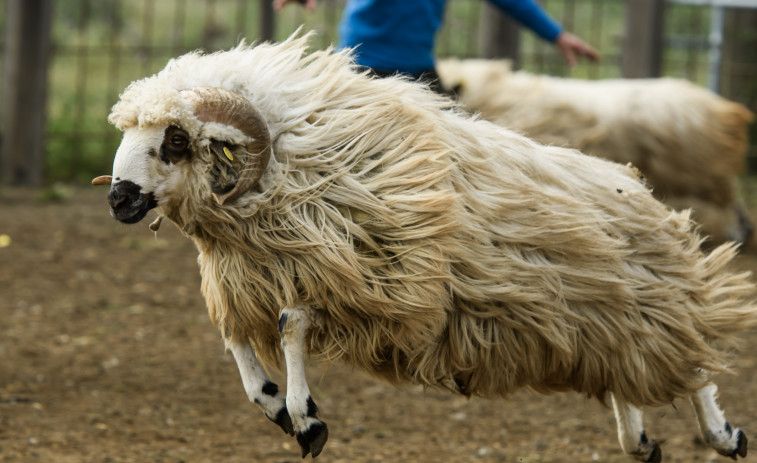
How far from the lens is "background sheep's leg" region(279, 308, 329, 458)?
3.10 m

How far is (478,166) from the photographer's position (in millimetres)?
3312

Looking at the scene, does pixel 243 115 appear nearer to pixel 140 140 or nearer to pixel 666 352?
pixel 140 140

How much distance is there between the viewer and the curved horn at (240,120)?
3084 mm

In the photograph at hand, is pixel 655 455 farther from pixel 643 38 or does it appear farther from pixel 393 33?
pixel 643 38

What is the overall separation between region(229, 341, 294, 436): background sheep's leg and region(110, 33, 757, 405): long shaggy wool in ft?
0.22

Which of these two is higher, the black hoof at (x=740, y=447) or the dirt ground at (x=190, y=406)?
the black hoof at (x=740, y=447)

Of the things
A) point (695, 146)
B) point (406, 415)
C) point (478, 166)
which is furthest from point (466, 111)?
point (695, 146)

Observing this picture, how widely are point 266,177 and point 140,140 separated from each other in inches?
15.5

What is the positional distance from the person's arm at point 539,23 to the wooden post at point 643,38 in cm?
453

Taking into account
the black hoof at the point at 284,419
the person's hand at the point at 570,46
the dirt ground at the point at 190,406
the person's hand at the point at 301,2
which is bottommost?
the dirt ground at the point at 190,406

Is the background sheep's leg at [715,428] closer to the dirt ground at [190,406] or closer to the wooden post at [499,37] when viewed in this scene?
the dirt ground at [190,406]

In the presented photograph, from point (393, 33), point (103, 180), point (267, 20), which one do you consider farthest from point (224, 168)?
point (267, 20)

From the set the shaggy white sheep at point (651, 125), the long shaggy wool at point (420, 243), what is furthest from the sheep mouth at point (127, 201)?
the shaggy white sheep at point (651, 125)

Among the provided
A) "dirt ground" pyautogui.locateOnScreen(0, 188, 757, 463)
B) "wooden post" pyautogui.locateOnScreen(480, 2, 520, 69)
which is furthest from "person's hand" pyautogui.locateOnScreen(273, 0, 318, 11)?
"wooden post" pyautogui.locateOnScreen(480, 2, 520, 69)
